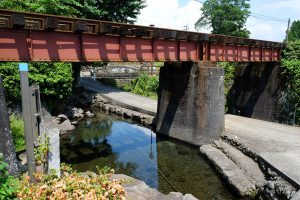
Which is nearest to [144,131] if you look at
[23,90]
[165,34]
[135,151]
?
[135,151]

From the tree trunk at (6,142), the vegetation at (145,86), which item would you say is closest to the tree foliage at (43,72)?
the tree trunk at (6,142)

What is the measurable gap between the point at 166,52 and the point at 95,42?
13.9 ft

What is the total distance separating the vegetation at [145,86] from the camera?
110ft

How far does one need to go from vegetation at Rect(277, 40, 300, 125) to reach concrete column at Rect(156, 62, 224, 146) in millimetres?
6727

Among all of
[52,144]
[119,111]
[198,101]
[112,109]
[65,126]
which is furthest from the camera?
[112,109]

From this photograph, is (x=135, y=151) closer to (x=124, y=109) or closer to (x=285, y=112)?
(x=124, y=109)

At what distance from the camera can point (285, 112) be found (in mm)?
21922

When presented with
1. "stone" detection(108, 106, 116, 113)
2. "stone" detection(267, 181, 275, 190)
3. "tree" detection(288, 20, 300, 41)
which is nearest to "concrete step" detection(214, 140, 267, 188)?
"stone" detection(267, 181, 275, 190)

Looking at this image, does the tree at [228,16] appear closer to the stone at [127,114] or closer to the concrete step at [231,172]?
the stone at [127,114]

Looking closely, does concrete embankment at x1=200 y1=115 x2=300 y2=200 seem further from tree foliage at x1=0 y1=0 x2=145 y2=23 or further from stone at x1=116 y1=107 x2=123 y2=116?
tree foliage at x1=0 y1=0 x2=145 y2=23

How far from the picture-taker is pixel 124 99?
2906 cm

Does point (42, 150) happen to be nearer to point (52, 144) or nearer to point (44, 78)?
point (52, 144)

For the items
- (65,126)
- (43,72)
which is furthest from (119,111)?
(43,72)

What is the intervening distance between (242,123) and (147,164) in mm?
7329
